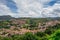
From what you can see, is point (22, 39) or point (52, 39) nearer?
point (52, 39)

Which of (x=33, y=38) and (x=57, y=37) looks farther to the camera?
(x=33, y=38)

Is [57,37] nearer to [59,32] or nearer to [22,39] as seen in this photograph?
[59,32]

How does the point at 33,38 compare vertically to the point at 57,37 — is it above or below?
below

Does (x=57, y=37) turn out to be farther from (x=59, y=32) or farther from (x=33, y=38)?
(x=33, y=38)

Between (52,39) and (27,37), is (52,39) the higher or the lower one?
the higher one

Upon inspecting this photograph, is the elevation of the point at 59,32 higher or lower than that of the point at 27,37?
higher

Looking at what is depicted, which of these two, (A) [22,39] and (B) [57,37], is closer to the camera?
(B) [57,37]

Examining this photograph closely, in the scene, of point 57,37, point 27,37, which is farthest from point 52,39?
point 27,37

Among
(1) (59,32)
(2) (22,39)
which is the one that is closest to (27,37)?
(2) (22,39)

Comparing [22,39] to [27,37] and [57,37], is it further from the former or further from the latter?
[57,37]
